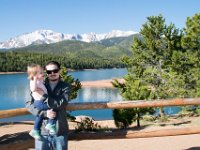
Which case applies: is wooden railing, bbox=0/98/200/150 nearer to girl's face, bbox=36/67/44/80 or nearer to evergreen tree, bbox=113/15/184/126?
girl's face, bbox=36/67/44/80

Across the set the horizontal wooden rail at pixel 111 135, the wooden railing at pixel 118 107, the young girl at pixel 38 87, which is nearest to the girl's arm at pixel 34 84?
the young girl at pixel 38 87

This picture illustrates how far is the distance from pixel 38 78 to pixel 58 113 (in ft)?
1.79

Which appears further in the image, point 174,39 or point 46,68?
point 174,39

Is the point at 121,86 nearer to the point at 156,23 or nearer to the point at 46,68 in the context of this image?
the point at 156,23

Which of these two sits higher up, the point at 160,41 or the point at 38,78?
the point at 160,41

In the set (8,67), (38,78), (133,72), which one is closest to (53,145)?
(38,78)

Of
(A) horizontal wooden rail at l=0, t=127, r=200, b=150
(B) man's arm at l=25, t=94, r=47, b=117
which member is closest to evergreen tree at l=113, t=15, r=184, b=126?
(A) horizontal wooden rail at l=0, t=127, r=200, b=150

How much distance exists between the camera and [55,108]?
5.26m

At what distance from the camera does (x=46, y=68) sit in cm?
537

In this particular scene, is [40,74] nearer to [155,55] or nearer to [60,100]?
[60,100]

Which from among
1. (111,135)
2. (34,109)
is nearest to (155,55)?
(111,135)

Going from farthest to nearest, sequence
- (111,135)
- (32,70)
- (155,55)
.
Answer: (155,55) → (111,135) → (32,70)

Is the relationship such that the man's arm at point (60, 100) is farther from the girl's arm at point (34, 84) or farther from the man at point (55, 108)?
the girl's arm at point (34, 84)

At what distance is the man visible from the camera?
5262 mm
